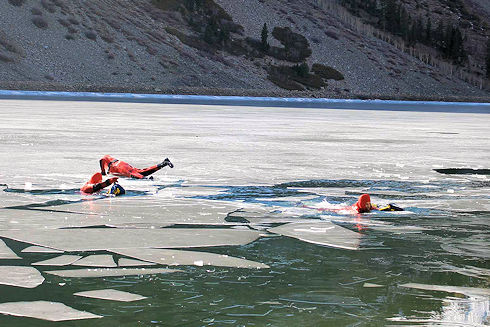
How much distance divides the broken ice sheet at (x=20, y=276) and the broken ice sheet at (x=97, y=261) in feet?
1.03

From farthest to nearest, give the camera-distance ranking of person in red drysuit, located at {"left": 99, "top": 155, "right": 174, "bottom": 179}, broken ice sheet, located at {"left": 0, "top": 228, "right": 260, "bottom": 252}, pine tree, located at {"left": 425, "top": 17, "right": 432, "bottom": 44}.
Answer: pine tree, located at {"left": 425, "top": 17, "right": 432, "bottom": 44}, person in red drysuit, located at {"left": 99, "top": 155, "right": 174, "bottom": 179}, broken ice sheet, located at {"left": 0, "top": 228, "right": 260, "bottom": 252}

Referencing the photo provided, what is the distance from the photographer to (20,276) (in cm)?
481

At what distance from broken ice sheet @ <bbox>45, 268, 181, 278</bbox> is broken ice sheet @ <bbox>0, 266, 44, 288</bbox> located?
0.11 metres

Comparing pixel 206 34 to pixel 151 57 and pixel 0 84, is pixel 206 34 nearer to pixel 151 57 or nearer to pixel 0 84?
→ pixel 151 57

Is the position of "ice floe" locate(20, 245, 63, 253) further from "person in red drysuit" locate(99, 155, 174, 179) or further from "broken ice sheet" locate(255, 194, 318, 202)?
"person in red drysuit" locate(99, 155, 174, 179)

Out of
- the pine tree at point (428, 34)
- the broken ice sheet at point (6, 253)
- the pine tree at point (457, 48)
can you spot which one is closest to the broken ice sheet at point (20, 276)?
the broken ice sheet at point (6, 253)

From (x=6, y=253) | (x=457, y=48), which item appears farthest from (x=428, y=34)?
(x=6, y=253)

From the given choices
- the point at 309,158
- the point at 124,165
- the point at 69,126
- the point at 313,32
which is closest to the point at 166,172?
the point at 124,165

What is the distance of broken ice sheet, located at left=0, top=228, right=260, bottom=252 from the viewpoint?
19.1 feet

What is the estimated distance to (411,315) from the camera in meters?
4.17

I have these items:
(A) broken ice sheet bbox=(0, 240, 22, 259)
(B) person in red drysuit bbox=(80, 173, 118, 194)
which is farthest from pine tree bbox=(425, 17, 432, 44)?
(A) broken ice sheet bbox=(0, 240, 22, 259)

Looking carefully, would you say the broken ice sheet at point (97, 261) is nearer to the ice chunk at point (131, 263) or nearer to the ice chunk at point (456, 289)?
the ice chunk at point (131, 263)

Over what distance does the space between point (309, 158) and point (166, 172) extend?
3.05 metres

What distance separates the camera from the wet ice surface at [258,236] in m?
4.27
